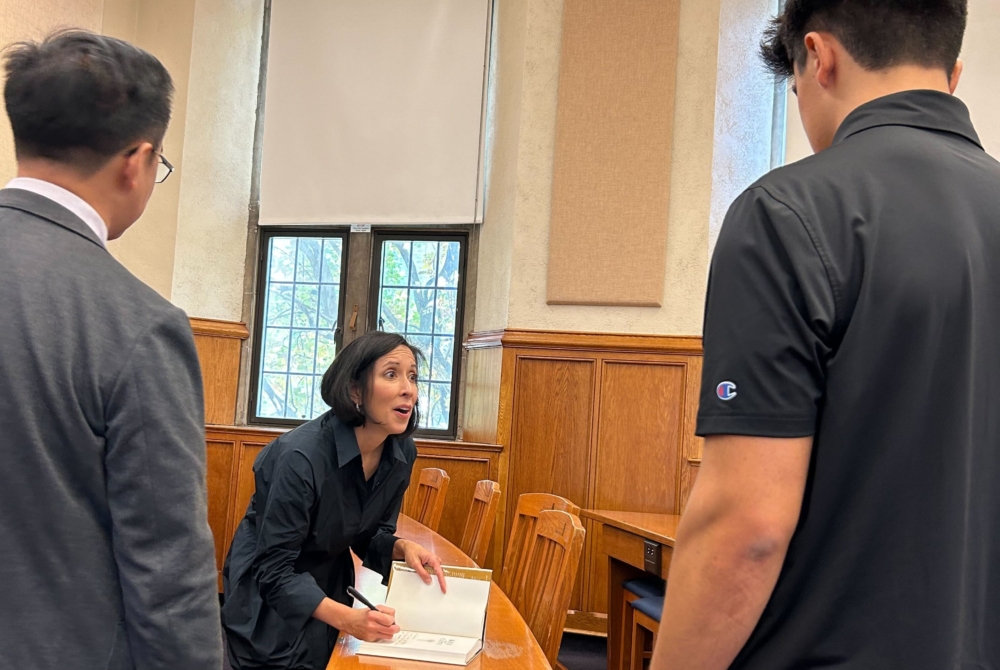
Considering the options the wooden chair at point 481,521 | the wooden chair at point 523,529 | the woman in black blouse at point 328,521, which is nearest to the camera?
the woman in black blouse at point 328,521

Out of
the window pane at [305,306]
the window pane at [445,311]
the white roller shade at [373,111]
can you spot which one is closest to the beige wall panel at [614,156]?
the white roller shade at [373,111]

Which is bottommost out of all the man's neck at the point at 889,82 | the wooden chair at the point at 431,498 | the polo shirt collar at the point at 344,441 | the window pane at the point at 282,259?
the wooden chair at the point at 431,498

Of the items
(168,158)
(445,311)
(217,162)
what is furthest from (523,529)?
(217,162)

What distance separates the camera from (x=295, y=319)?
682cm

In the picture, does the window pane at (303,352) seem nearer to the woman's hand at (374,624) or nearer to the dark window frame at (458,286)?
the dark window frame at (458,286)

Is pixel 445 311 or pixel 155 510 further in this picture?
pixel 445 311

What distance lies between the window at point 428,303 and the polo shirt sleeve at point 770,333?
18.4 feet

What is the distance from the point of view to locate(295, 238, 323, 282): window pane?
6.82 meters

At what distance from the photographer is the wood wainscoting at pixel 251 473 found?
544cm

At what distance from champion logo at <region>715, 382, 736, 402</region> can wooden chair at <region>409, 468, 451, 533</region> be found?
3460 mm

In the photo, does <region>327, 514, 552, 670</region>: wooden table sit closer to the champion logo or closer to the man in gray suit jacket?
the man in gray suit jacket

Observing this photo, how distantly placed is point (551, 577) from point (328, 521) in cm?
64

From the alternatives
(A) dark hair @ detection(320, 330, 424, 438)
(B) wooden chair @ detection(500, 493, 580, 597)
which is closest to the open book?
(A) dark hair @ detection(320, 330, 424, 438)

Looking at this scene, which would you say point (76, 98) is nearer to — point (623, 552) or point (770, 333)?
point (770, 333)
